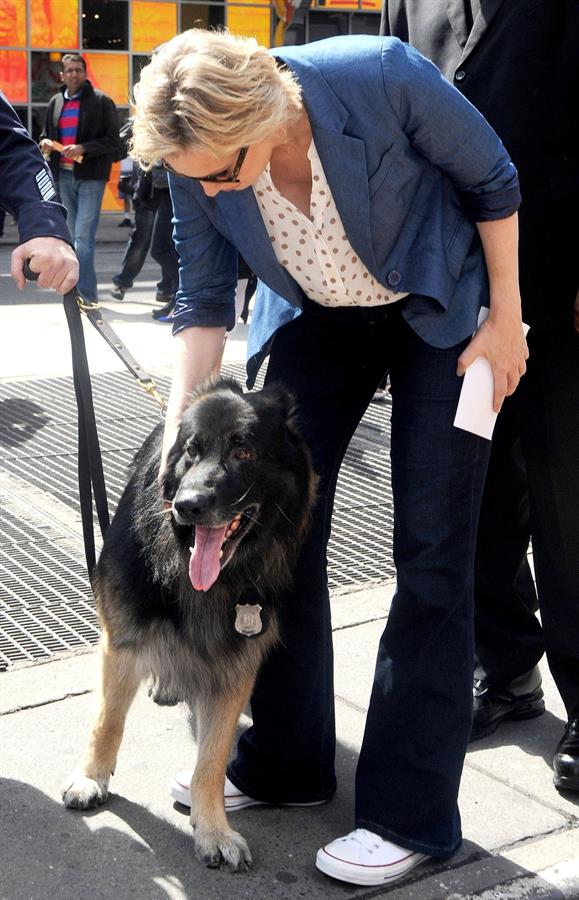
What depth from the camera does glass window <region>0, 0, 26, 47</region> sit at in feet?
70.6

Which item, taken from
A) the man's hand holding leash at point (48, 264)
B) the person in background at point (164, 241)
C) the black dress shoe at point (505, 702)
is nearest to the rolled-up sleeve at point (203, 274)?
the man's hand holding leash at point (48, 264)

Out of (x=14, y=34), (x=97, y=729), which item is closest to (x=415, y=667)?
(x=97, y=729)

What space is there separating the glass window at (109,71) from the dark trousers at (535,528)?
20.4 meters

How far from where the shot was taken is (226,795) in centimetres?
321

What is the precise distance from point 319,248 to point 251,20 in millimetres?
22738

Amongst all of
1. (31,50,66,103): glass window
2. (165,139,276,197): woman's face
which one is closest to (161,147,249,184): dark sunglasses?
(165,139,276,197): woman's face

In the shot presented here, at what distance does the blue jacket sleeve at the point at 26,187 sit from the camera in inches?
125

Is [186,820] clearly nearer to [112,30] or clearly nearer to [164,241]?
[164,241]

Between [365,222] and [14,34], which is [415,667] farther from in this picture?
[14,34]

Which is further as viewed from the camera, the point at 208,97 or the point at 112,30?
the point at 112,30

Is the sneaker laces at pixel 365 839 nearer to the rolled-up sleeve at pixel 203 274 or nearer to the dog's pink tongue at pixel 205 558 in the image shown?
the dog's pink tongue at pixel 205 558

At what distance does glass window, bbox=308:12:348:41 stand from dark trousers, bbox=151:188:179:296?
47.5 feet

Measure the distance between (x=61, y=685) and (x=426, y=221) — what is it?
1994mm

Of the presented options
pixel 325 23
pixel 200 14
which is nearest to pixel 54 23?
pixel 200 14
